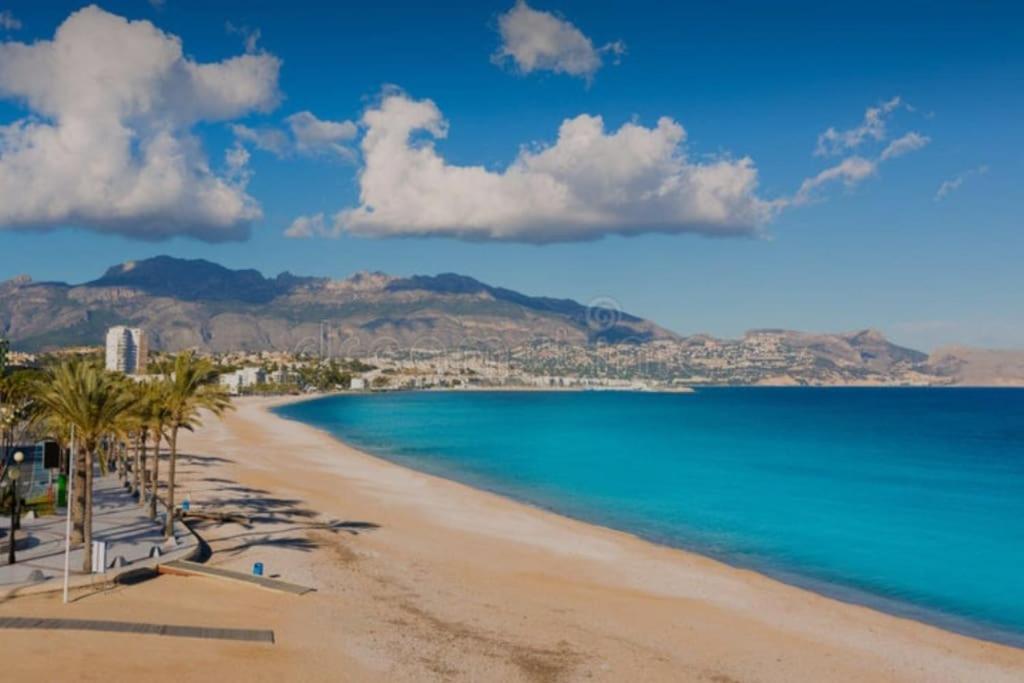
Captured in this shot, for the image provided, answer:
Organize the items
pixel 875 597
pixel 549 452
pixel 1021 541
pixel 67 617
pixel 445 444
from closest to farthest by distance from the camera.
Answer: pixel 67 617, pixel 875 597, pixel 1021 541, pixel 549 452, pixel 445 444

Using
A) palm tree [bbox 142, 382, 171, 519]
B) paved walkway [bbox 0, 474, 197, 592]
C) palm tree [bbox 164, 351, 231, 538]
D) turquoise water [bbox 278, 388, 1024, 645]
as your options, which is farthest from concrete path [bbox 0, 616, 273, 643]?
turquoise water [bbox 278, 388, 1024, 645]

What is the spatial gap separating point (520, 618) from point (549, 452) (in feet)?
205

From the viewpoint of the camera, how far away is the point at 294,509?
3944 cm

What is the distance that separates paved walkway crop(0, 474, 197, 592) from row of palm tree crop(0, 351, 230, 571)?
665mm

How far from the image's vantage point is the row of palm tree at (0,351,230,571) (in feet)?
70.8

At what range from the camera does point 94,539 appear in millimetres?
26531

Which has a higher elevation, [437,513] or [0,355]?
[0,355]

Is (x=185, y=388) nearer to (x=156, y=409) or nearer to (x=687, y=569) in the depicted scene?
(x=156, y=409)

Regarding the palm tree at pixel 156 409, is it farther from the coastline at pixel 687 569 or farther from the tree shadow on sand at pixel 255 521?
the coastline at pixel 687 569

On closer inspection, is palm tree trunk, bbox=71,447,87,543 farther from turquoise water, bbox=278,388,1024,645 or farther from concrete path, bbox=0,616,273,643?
turquoise water, bbox=278,388,1024,645

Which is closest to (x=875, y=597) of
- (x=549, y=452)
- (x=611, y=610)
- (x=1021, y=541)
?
(x=611, y=610)

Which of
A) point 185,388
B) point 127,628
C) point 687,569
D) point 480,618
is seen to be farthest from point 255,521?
point 687,569

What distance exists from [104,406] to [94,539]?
7135 mm

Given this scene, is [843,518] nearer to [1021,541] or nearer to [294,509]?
[1021,541]
